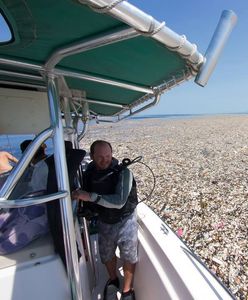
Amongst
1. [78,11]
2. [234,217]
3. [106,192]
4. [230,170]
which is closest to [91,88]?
[106,192]

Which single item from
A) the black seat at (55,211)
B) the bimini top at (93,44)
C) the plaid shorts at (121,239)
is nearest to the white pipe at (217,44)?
the bimini top at (93,44)

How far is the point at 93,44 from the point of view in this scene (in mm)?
1172

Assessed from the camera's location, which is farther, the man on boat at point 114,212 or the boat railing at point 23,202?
the man on boat at point 114,212

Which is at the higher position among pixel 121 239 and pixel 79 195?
pixel 79 195

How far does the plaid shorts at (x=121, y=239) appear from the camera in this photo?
7.66 feet

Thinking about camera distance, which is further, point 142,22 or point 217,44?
point 217,44

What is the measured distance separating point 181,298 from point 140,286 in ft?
2.52

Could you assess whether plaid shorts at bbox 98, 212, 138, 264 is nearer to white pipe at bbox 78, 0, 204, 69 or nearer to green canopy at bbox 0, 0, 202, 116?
green canopy at bbox 0, 0, 202, 116

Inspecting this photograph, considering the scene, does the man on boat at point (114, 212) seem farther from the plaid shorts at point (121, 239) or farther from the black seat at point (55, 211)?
the black seat at point (55, 211)

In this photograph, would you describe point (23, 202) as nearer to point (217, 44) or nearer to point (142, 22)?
point (142, 22)

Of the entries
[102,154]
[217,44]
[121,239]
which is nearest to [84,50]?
[217,44]

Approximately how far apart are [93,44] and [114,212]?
159 centimetres

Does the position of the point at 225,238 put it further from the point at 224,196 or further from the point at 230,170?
the point at 230,170

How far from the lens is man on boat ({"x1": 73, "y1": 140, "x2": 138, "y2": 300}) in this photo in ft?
7.50
